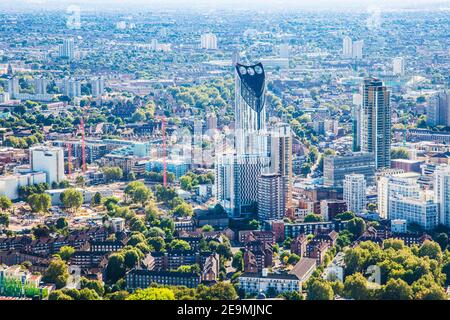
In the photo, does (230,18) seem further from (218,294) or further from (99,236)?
(218,294)

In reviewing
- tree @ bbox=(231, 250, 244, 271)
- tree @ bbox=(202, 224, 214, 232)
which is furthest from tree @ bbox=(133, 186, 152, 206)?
tree @ bbox=(231, 250, 244, 271)

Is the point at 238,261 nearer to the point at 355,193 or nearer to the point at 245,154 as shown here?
the point at 355,193

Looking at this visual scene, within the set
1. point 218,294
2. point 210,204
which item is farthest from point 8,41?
point 218,294

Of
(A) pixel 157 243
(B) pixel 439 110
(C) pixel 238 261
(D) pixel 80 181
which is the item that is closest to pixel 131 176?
(D) pixel 80 181

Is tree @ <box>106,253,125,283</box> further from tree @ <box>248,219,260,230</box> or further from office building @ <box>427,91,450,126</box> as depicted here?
office building @ <box>427,91,450,126</box>

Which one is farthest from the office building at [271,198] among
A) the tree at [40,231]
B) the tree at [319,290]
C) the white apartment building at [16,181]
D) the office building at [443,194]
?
the tree at [319,290]

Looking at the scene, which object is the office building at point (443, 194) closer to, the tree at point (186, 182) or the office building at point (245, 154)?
the office building at point (245, 154)
